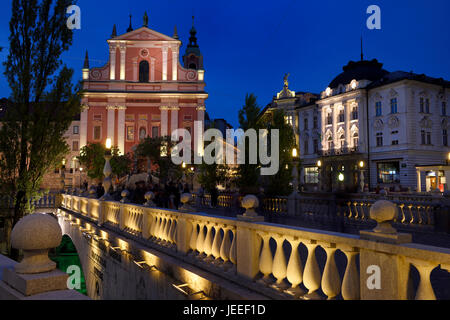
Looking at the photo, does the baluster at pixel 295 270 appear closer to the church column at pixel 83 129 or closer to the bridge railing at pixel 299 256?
the bridge railing at pixel 299 256

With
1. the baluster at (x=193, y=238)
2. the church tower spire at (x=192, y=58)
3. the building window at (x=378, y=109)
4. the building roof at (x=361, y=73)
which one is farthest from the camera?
the church tower spire at (x=192, y=58)

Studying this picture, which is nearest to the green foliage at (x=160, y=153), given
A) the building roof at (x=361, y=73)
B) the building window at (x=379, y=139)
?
the building window at (x=379, y=139)

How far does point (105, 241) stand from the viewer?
8969 mm

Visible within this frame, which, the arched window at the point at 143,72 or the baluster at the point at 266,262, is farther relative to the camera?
the arched window at the point at 143,72

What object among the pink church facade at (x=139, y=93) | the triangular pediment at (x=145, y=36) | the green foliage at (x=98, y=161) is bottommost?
the green foliage at (x=98, y=161)

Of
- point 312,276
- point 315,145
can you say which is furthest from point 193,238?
point 315,145

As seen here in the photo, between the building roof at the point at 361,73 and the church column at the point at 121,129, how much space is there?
2927cm

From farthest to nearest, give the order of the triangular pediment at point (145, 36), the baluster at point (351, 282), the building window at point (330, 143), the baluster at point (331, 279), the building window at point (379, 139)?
the triangular pediment at point (145, 36) < the building window at point (330, 143) < the building window at point (379, 139) < the baluster at point (331, 279) < the baluster at point (351, 282)

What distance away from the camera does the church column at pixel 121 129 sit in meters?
46.3

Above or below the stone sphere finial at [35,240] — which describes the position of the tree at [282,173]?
above

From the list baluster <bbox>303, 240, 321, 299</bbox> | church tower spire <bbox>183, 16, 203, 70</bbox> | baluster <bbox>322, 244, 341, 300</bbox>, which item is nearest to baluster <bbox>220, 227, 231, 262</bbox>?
baluster <bbox>303, 240, 321, 299</bbox>
